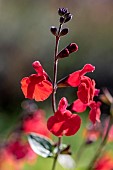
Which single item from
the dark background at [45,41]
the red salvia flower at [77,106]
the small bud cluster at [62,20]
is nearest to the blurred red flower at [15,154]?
the red salvia flower at [77,106]

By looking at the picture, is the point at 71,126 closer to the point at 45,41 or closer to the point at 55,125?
the point at 55,125

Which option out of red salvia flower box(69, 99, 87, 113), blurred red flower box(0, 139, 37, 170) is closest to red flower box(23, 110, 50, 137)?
blurred red flower box(0, 139, 37, 170)

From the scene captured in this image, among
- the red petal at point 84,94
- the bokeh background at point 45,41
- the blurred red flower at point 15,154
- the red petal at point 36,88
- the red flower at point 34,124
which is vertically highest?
the red petal at point 36,88

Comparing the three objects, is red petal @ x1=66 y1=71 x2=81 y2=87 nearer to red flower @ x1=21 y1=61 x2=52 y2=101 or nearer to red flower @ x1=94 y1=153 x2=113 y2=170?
red flower @ x1=21 y1=61 x2=52 y2=101

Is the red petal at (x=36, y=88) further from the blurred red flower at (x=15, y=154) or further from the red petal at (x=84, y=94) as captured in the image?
the blurred red flower at (x=15, y=154)

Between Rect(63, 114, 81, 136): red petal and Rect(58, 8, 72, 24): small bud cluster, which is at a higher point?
Rect(58, 8, 72, 24): small bud cluster

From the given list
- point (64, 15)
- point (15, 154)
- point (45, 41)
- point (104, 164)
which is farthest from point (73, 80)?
point (45, 41)
